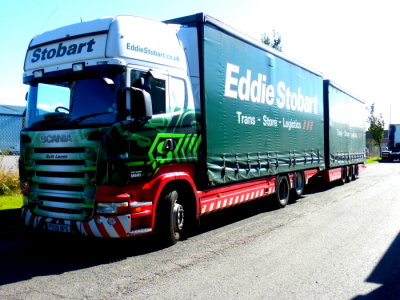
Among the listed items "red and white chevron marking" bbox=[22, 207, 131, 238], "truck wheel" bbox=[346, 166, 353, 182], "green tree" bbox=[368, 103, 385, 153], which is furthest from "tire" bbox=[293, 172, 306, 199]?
"green tree" bbox=[368, 103, 385, 153]

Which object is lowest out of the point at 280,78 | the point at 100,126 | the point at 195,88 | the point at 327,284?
the point at 327,284

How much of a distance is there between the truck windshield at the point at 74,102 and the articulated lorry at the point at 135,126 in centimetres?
2

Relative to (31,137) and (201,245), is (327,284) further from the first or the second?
(31,137)

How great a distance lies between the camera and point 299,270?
484cm

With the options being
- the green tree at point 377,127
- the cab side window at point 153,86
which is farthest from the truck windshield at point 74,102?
the green tree at point 377,127

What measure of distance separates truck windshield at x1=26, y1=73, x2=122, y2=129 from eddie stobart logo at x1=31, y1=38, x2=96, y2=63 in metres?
0.40

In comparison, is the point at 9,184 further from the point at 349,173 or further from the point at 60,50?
the point at 349,173

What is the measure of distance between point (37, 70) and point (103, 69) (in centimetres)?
136

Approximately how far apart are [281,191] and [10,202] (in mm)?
6771

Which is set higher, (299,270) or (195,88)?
(195,88)

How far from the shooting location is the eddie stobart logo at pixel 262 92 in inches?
301

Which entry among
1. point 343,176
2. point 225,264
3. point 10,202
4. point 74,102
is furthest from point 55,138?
point 343,176

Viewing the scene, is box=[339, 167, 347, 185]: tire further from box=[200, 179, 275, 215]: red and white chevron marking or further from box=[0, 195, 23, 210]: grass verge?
box=[0, 195, 23, 210]: grass verge

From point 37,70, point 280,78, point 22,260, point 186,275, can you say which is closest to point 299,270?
point 186,275
